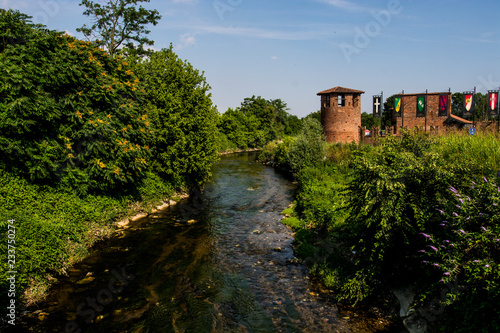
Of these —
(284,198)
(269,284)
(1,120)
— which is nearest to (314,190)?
(284,198)

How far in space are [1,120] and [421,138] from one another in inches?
495

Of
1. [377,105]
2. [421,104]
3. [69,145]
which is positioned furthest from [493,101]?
[69,145]

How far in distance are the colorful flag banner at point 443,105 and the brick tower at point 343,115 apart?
9548 mm

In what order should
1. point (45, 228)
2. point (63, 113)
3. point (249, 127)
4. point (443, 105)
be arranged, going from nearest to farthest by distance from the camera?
1. point (45, 228)
2. point (63, 113)
3. point (443, 105)
4. point (249, 127)

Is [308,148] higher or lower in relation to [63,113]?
lower

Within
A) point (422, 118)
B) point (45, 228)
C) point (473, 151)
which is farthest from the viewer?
point (422, 118)

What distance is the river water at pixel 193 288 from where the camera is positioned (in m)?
7.56

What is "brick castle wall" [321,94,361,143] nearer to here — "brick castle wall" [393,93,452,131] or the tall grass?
"brick castle wall" [393,93,452,131]

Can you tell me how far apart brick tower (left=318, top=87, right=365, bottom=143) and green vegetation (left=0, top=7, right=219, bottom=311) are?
29258 mm

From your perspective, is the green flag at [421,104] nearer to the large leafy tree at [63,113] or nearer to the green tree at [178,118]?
the green tree at [178,118]

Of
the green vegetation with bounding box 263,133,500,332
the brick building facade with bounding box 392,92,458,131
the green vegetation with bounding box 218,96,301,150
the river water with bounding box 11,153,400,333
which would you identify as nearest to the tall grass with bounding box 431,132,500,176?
the green vegetation with bounding box 263,133,500,332

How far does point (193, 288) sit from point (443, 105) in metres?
41.5

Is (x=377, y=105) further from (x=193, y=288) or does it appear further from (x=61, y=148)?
(x=61, y=148)

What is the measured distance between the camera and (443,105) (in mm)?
39375
